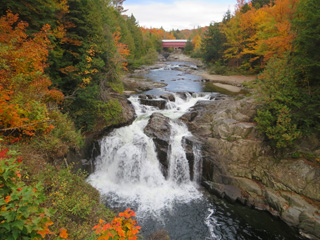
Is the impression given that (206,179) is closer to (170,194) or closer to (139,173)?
(170,194)

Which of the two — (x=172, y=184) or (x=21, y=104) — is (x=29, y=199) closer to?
(x=21, y=104)

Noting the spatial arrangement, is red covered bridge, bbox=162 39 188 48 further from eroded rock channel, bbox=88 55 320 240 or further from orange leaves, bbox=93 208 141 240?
orange leaves, bbox=93 208 141 240

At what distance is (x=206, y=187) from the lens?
43.4 ft

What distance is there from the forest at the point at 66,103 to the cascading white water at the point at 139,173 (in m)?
2.06

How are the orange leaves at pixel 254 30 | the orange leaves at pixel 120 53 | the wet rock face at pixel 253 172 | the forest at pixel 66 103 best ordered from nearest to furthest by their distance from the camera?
1. the forest at pixel 66 103
2. the wet rock face at pixel 253 172
3. the orange leaves at pixel 120 53
4. the orange leaves at pixel 254 30

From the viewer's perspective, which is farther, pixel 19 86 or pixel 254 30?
pixel 254 30

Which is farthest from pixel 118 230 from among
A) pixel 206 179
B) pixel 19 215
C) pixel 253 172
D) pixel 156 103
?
pixel 156 103

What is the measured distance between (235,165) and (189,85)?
20.0 metres

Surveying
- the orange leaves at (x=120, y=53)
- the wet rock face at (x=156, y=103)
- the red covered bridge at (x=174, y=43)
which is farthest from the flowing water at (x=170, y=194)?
the red covered bridge at (x=174, y=43)

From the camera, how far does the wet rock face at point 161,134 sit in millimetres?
14203

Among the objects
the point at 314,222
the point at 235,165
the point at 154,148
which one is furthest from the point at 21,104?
the point at 314,222

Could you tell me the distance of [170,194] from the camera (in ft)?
41.5

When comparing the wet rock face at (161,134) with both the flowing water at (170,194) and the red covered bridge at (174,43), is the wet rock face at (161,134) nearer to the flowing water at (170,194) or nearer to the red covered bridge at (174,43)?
the flowing water at (170,194)

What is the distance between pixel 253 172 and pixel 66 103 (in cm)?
1456
